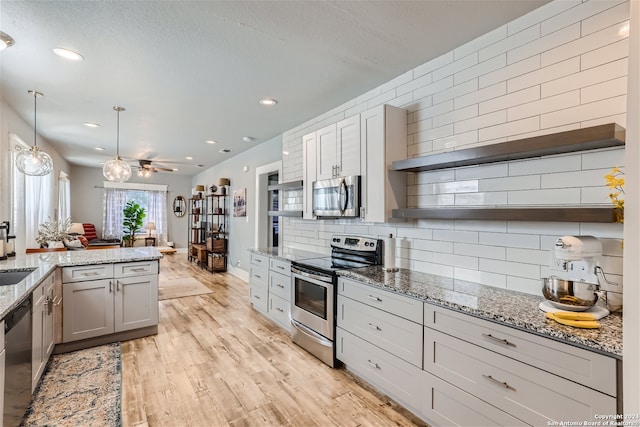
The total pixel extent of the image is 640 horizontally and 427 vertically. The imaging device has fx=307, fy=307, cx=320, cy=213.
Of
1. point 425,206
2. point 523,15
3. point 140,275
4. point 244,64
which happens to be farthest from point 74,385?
point 523,15

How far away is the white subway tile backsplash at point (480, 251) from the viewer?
6.73 feet

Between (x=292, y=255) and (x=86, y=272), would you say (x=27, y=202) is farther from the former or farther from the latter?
(x=292, y=255)

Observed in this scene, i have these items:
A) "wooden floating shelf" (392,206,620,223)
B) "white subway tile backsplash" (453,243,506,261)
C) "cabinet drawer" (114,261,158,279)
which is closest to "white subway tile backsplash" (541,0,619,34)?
"wooden floating shelf" (392,206,620,223)

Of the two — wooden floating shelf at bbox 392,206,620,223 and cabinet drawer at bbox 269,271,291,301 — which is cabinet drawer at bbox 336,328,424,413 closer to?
cabinet drawer at bbox 269,271,291,301

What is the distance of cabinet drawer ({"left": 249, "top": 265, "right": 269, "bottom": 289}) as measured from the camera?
152 inches

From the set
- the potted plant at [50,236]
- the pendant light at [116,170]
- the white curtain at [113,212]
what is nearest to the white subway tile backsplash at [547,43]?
the pendant light at [116,170]

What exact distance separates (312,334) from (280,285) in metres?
0.80

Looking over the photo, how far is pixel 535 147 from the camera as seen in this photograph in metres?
1.69

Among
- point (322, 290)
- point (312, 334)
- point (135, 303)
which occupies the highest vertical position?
point (322, 290)

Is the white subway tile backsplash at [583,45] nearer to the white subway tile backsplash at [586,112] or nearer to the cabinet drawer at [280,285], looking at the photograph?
the white subway tile backsplash at [586,112]

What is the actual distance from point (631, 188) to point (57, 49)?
3482mm

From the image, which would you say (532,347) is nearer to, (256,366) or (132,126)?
(256,366)

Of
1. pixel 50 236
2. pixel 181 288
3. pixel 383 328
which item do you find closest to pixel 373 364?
pixel 383 328

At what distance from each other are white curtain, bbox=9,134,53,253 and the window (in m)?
3.64
